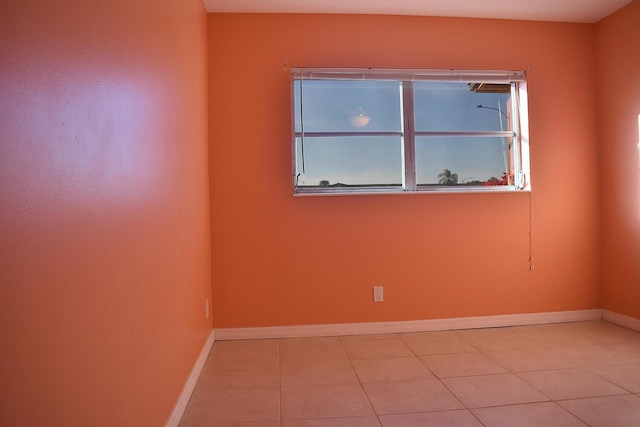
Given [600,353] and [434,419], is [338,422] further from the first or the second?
[600,353]

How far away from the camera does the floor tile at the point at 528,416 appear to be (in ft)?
5.90

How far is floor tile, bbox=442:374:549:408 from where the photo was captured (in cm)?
201

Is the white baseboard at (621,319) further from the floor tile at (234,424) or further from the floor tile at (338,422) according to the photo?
the floor tile at (234,424)

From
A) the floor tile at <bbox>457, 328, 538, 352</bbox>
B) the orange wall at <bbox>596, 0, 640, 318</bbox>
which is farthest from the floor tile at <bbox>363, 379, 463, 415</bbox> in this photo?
the orange wall at <bbox>596, 0, 640, 318</bbox>

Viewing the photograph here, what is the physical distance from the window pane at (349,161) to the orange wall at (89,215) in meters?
1.24

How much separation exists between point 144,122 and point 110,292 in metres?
0.69

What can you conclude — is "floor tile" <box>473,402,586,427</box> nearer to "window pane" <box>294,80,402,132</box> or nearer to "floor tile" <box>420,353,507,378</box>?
"floor tile" <box>420,353,507,378</box>

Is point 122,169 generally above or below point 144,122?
below

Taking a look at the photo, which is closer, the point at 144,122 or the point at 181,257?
the point at 144,122

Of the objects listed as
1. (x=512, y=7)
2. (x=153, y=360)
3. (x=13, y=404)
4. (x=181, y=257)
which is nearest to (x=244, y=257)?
(x=181, y=257)

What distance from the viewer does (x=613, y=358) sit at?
2.53m

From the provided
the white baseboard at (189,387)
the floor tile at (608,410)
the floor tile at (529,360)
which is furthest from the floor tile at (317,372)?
the floor tile at (608,410)

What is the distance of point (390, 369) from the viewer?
7.92ft

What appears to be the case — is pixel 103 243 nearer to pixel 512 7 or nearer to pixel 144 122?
pixel 144 122
